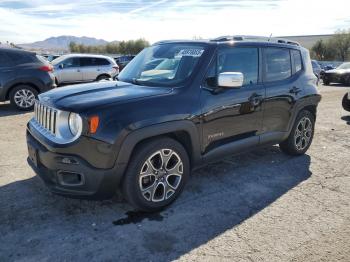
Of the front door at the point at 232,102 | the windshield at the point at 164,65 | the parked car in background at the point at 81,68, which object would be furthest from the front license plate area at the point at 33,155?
the parked car in background at the point at 81,68

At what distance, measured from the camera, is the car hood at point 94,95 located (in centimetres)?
347

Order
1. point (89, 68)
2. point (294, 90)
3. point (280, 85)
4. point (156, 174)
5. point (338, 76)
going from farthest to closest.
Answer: point (338, 76)
point (89, 68)
point (294, 90)
point (280, 85)
point (156, 174)

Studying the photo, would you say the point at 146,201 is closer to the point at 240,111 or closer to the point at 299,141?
the point at 240,111

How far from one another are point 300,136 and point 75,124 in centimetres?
380

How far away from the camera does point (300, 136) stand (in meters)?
5.80

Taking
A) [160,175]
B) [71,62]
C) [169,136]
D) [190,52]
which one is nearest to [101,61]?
[71,62]

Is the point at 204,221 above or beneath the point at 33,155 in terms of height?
beneath

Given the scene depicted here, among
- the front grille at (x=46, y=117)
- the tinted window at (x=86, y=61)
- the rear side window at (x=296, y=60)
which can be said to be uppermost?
the rear side window at (x=296, y=60)

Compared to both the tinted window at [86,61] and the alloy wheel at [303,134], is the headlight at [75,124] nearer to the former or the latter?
the alloy wheel at [303,134]

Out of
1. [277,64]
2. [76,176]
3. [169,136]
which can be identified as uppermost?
[277,64]

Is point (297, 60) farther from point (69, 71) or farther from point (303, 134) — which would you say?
point (69, 71)

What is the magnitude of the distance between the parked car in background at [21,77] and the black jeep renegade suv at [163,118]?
5.74 metres

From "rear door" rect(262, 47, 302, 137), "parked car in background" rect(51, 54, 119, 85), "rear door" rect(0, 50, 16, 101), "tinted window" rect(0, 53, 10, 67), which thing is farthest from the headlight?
"parked car in background" rect(51, 54, 119, 85)

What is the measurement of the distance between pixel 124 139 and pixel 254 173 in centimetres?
236
